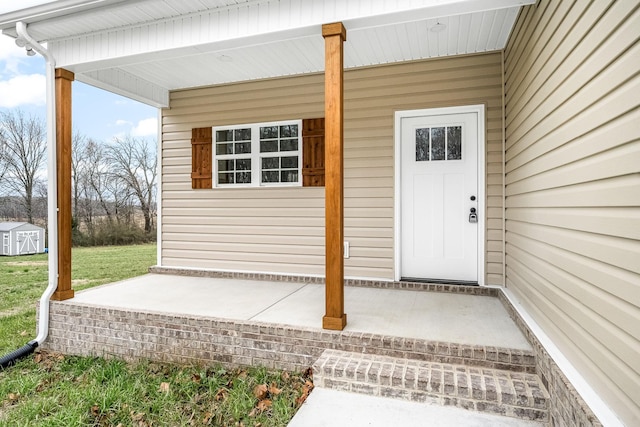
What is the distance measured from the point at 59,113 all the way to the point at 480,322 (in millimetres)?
4517

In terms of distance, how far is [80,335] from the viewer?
141 inches

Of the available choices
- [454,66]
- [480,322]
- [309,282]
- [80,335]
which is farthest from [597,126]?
[80,335]

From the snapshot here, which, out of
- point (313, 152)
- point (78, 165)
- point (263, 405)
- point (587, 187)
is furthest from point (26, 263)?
point (587, 187)

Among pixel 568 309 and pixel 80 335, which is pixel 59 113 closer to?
pixel 80 335

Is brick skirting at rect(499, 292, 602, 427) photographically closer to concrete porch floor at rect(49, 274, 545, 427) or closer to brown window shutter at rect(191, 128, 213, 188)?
concrete porch floor at rect(49, 274, 545, 427)

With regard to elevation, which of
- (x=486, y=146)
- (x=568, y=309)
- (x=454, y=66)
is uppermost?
(x=454, y=66)

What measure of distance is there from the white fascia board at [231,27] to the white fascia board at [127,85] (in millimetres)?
592

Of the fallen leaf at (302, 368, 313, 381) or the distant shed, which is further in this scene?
the distant shed

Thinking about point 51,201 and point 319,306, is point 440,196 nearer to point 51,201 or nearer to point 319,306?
point 319,306

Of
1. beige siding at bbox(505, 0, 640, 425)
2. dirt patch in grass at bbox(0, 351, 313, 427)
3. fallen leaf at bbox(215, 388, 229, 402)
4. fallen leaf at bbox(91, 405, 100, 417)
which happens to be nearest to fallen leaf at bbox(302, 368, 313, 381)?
dirt patch in grass at bbox(0, 351, 313, 427)

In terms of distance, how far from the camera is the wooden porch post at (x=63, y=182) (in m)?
3.74

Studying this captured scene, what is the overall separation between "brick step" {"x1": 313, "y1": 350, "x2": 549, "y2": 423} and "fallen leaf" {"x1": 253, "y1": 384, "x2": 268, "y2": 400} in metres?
0.40

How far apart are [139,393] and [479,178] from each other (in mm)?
3780

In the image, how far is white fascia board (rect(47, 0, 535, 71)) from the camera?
8.94 feet
